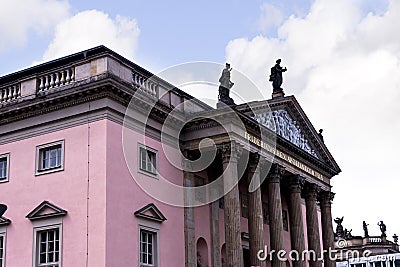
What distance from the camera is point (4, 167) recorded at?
28.5 meters

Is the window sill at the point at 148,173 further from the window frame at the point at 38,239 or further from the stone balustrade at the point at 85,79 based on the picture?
the window frame at the point at 38,239

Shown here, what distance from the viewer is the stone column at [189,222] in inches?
1167

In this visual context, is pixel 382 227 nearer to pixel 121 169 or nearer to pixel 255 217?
pixel 255 217

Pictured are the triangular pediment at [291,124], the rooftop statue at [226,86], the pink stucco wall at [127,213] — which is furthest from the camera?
the triangular pediment at [291,124]

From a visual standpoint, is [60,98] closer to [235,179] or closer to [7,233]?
[7,233]

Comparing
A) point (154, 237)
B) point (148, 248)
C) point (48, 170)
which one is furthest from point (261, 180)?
point (48, 170)

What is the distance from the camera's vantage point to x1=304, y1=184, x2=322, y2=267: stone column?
37.9m

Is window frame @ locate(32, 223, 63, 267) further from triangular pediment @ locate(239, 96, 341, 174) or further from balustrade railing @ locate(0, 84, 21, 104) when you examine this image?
triangular pediment @ locate(239, 96, 341, 174)

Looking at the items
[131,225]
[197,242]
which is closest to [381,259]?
[197,242]

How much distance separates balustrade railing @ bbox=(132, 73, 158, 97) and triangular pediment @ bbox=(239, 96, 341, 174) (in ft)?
16.7

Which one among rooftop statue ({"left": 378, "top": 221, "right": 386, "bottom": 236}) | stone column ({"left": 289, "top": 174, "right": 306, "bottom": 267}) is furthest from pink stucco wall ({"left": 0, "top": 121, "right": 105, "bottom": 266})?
rooftop statue ({"left": 378, "top": 221, "right": 386, "bottom": 236})

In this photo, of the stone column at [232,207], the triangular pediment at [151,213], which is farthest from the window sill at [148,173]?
the stone column at [232,207]

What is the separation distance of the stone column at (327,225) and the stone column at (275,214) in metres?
7.61

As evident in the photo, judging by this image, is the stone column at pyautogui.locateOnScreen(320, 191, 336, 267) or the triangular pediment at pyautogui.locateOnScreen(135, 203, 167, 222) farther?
the stone column at pyautogui.locateOnScreen(320, 191, 336, 267)
